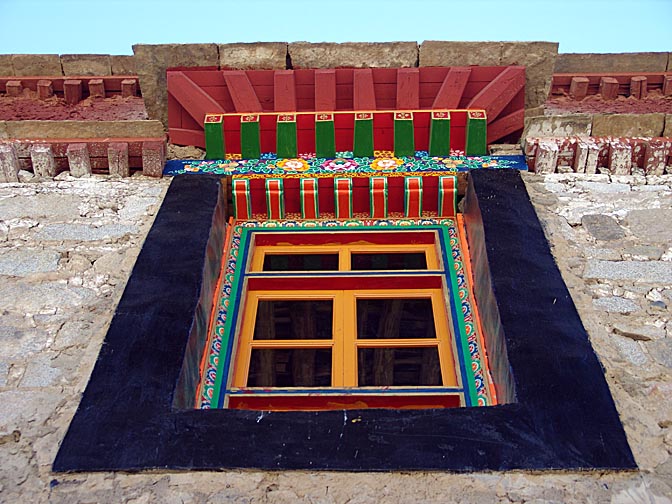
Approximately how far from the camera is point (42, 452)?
2.68 m

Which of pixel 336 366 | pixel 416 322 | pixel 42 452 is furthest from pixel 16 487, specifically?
pixel 416 322

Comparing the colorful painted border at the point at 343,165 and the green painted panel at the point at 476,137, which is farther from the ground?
the green painted panel at the point at 476,137

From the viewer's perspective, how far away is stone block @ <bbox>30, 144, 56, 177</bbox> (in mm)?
4699

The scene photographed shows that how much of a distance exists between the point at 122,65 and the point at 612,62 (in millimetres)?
4752

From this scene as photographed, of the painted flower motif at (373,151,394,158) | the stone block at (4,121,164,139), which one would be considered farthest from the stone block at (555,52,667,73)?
the stone block at (4,121,164,139)

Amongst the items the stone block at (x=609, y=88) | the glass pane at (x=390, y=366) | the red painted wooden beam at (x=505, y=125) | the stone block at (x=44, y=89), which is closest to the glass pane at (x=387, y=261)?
the glass pane at (x=390, y=366)

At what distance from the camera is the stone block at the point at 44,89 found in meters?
6.66

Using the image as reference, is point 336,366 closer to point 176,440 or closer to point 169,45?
point 176,440

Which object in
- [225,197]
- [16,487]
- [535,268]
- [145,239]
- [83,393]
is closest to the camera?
[16,487]

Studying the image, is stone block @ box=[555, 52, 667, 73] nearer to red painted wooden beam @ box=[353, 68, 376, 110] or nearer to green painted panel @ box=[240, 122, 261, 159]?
red painted wooden beam @ box=[353, 68, 376, 110]

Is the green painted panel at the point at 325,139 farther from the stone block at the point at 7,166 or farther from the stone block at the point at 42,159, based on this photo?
the stone block at the point at 7,166

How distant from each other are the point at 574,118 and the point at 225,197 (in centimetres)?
228

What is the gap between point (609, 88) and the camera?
22.2 ft

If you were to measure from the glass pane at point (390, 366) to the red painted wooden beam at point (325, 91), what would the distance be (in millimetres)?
1804
